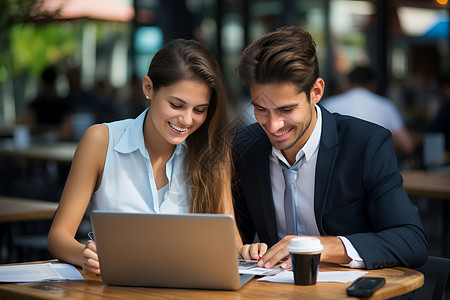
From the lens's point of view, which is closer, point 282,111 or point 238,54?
point 282,111

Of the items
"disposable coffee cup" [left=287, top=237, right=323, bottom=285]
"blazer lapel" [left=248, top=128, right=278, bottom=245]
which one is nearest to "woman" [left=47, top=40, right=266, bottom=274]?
"blazer lapel" [left=248, top=128, right=278, bottom=245]

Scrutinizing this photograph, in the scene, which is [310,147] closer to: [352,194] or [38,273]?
[352,194]

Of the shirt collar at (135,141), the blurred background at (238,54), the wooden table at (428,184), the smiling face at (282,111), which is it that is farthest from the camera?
the blurred background at (238,54)

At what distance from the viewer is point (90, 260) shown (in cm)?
206

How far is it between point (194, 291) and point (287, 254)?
0.35 m

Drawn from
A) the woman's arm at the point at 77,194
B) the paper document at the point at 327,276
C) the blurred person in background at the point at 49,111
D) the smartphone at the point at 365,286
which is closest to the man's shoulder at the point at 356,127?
the paper document at the point at 327,276

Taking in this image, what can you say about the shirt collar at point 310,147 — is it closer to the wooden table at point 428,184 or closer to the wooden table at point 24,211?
the wooden table at point 24,211

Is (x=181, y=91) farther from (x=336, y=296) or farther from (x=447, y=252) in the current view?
(x=447, y=252)

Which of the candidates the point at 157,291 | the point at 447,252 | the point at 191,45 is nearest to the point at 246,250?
the point at 157,291

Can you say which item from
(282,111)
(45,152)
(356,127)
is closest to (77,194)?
(282,111)

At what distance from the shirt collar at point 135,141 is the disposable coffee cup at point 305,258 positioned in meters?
0.85

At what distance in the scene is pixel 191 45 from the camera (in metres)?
2.56

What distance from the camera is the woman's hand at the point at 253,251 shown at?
221cm

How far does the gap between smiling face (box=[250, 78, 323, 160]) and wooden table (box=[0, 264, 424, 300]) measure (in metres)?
0.57
